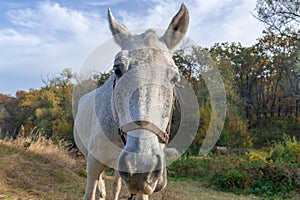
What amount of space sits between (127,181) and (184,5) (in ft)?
4.98

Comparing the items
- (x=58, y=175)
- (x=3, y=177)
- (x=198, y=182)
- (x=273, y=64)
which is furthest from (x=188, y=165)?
(x=273, y=64)

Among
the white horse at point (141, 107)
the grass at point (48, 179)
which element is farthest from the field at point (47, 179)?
the white horse at point (141, 107)

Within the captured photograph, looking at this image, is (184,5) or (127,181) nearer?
(127,181)

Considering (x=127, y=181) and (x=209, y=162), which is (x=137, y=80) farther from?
(x=209, y=162)

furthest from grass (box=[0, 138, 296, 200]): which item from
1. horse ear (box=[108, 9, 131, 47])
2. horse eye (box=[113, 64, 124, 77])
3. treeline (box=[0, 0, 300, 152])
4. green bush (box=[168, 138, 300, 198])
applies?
treeline (box=[0, 0, 300, 152])

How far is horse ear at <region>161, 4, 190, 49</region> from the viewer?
7.88 feet

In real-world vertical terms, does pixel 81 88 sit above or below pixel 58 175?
above

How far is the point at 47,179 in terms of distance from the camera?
7.01m

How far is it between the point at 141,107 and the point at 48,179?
612 cm

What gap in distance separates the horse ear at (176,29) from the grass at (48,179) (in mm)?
3859

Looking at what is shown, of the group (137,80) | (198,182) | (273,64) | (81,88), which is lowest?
(198,182)

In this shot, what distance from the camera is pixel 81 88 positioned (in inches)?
192

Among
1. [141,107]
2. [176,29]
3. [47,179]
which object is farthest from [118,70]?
[47,179]

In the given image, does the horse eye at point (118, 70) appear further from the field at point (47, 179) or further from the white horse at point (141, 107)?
the field at point (47, 179)
